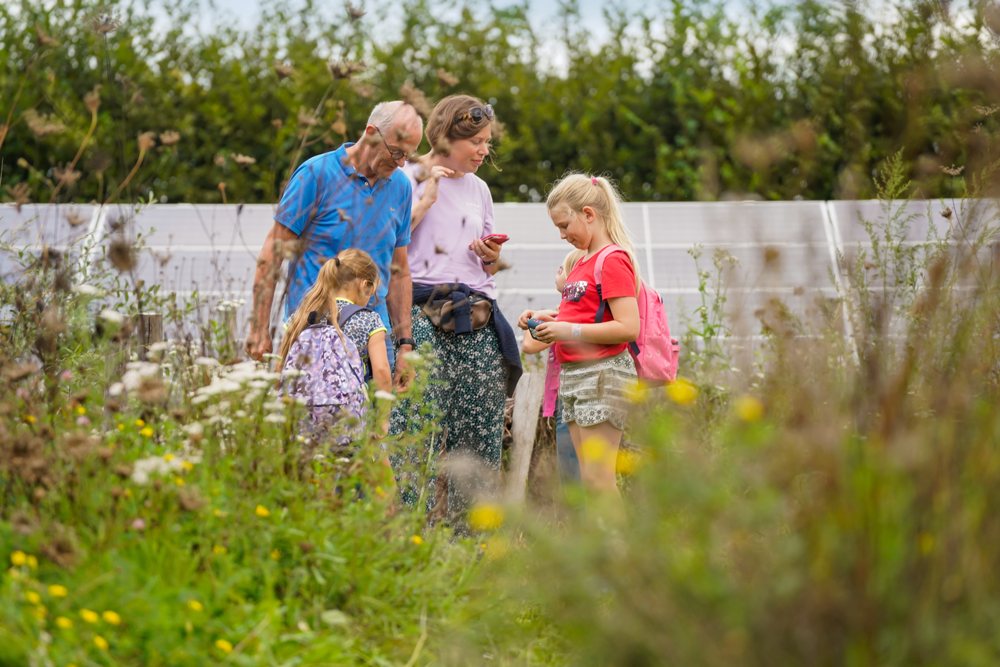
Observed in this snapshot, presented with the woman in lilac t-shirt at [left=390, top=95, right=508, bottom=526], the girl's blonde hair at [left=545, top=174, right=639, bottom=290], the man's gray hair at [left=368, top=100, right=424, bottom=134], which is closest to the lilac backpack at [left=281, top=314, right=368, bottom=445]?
the woman in lilac t-shirt at [left=390, top=95, right=508, bottom=526]

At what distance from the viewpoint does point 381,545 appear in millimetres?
2260

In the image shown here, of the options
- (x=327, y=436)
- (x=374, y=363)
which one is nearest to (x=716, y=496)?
(x=327, y=436)

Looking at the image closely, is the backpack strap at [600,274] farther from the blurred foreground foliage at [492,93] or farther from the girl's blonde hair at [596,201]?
the blurred foreground foliage at [492,93]

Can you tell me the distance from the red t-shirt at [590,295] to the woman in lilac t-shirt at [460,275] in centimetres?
36

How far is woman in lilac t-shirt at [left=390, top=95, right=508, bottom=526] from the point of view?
3545mm

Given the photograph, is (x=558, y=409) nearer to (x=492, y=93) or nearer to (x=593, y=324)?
(x=593, y=324)

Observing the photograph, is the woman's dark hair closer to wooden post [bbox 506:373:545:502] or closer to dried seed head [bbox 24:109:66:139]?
dried seed head [bbox 24:109:66:139]

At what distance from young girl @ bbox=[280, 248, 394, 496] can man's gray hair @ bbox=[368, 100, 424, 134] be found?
504 millimetres

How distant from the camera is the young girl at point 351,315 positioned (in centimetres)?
323

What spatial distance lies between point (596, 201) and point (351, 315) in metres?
1.09

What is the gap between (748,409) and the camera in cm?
168

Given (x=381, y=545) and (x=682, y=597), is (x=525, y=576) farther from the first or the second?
(x=682, y=597)

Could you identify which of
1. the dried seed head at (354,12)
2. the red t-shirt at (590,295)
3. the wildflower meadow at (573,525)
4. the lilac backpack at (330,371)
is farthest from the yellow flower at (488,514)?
the dried seed head at (354,12)

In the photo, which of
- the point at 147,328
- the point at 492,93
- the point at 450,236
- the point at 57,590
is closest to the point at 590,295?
the point at 450,236
